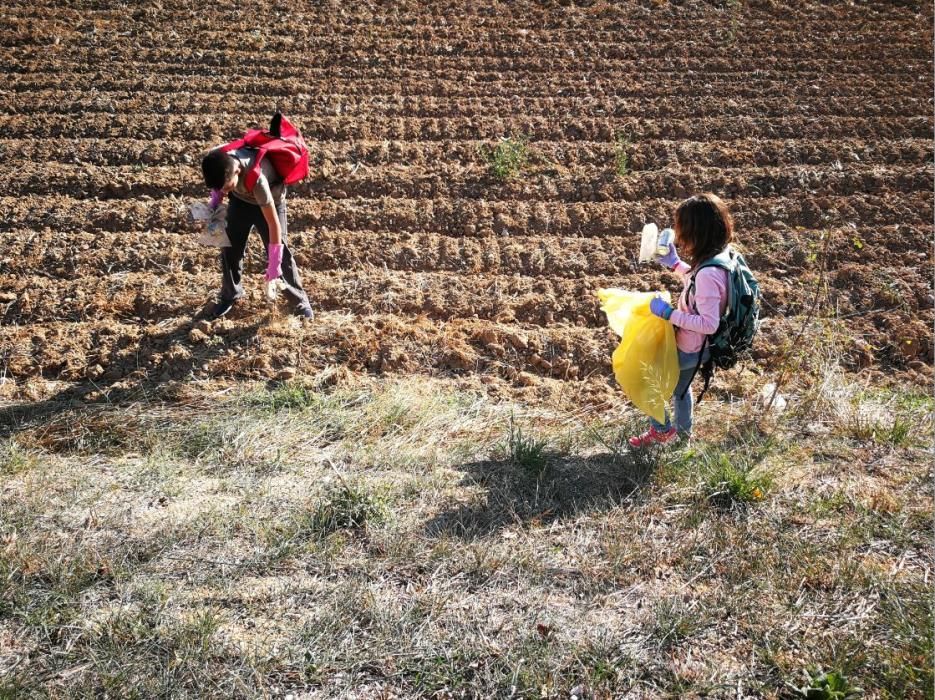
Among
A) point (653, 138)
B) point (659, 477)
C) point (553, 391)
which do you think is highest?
point (653, 138)

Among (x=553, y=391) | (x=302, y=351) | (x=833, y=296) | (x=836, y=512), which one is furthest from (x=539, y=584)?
(x=833, y=296)

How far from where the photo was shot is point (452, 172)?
6395 mm

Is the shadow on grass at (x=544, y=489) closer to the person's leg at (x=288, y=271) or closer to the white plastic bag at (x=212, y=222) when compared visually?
the person's leg at (x=288, y=271)

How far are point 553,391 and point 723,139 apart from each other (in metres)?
3.88

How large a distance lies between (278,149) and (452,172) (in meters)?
2.48

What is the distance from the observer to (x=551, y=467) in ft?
10.8

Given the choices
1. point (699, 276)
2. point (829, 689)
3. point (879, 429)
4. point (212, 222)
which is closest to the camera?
point (829, 689)

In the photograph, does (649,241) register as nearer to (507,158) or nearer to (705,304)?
(705,304)

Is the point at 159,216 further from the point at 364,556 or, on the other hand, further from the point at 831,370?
the point at 831,370

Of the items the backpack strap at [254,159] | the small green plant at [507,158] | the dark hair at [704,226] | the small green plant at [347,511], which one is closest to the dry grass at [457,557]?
the small green plant at [347,511]

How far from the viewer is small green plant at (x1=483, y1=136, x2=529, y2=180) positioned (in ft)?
20.9

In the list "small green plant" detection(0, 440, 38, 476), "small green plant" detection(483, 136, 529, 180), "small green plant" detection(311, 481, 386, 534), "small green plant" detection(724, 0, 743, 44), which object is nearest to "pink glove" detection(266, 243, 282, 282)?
"small green plant" detection(0, 440, 38, 476)

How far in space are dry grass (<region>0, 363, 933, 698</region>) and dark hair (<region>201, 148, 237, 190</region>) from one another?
50.2 inches

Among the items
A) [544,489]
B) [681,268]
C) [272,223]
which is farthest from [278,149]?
[544,489]
